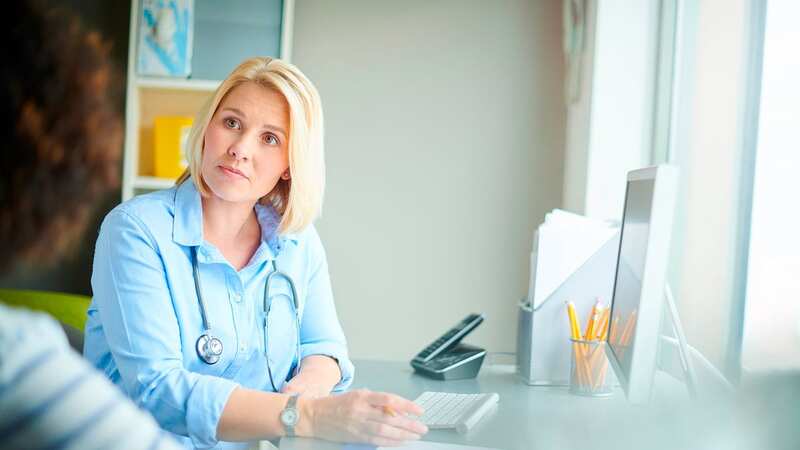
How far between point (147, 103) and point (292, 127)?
159 centimetres

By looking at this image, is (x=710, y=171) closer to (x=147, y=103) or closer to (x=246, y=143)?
(x=246, y=143)

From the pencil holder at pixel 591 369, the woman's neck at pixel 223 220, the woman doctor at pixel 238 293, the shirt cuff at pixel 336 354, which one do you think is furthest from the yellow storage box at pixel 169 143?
the pencil holder at pixel 591 369

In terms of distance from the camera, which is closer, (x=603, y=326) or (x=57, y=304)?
(x=603, y=326)

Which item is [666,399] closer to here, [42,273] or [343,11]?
[343,11]

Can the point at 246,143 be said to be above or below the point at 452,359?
above

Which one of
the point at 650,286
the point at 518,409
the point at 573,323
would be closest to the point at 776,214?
the point at 573,323

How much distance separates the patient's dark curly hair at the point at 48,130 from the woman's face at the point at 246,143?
979mm

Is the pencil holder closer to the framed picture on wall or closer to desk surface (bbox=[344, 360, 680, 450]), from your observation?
desk surface (bbox=[344, 360, 680, 450])

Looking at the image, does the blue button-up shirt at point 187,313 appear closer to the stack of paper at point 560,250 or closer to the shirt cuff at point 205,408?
the shirt cuff at point 205,408

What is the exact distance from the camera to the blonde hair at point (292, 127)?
1839 millimetres

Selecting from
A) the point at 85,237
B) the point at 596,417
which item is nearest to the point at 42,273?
the point at 85,237

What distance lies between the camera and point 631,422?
1696 millimetres

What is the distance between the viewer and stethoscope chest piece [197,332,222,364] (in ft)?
5.54

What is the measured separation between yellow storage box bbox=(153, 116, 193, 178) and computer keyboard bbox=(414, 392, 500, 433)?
5.44 ft
